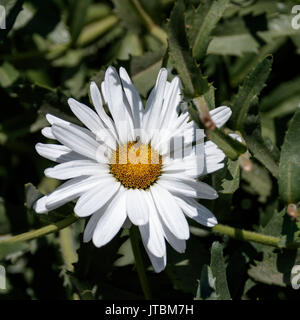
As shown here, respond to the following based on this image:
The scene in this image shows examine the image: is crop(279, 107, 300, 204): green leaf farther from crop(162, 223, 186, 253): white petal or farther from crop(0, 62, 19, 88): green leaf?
crop(0, 62, 19, 88): green leaf

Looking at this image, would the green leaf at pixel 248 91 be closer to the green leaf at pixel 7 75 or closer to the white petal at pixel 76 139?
the white petal at pixel 76 139

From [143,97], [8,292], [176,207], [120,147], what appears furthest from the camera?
[8,292]

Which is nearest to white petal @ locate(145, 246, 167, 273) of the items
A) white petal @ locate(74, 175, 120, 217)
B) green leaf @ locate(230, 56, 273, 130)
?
white petal @ locate(74, 175, 120, 217)

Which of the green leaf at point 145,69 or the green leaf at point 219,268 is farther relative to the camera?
the green leaf at point 145,69

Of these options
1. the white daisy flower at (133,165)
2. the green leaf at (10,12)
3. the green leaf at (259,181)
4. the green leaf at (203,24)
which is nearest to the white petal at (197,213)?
the white daisy flower at (133,165)
